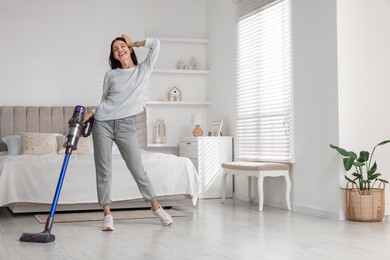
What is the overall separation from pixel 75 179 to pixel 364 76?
2780 mm

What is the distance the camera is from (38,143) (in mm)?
6684

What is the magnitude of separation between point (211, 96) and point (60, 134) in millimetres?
2092

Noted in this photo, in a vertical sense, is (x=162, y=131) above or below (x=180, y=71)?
below

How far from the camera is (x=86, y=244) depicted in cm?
391

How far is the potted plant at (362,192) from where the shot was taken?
16.4ft

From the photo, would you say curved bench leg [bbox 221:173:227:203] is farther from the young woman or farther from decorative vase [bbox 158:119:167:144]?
the young woman

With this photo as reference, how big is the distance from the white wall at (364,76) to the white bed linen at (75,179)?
165 centimetres

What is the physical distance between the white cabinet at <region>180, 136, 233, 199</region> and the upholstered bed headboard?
1588 mm

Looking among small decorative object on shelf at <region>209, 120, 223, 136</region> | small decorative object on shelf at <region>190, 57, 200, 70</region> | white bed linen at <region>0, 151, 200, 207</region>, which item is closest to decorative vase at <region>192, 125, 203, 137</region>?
small decorative object on shelf at <region>209, 120, 223, 136</region>

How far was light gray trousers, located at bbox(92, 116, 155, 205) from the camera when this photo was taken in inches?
178

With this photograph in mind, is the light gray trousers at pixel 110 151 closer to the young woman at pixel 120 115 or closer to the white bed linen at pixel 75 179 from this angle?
the young woman at pixel 120 115

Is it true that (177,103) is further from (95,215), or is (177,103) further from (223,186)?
(95,215)

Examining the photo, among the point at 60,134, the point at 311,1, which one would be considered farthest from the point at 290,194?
the point at 60,134

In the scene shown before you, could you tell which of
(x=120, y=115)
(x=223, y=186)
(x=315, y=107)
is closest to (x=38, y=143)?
(x=223, y=186)
